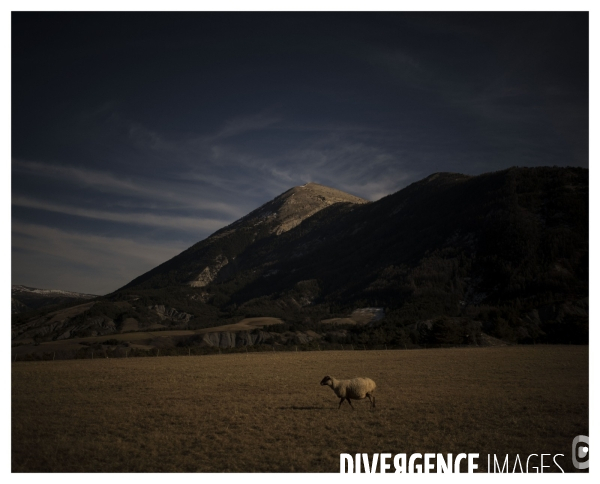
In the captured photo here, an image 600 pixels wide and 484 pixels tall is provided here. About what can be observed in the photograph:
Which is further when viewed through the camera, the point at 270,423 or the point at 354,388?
the point at 354,388

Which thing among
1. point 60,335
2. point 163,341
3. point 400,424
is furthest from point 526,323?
point 60,335

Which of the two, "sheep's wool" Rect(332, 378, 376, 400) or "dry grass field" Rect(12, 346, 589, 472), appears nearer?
"dry grass field" Rect(12, 346, 589, 472)

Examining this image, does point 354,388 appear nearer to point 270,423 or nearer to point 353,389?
point 353,389

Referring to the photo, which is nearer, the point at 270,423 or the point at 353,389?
the point at 270,423

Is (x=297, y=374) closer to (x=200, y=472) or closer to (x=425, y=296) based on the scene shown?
(x=200, y=472)

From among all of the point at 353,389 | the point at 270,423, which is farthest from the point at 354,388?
the point at 270,423

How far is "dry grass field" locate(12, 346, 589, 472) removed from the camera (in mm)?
14516

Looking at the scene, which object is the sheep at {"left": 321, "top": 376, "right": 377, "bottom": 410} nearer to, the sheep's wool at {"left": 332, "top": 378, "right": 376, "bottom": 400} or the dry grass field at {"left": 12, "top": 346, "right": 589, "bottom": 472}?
the sheep's wool at {"left": 332, "top": 378, "right": 376, "bottom": 400}

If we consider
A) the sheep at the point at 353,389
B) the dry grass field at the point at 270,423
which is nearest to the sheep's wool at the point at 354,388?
the sheep at the point at 353,389

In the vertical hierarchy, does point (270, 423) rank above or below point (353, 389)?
below

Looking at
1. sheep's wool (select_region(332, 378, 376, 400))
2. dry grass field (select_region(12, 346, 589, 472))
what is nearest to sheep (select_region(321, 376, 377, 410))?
sheep's wool (select_region(332, 378, 376, 400))

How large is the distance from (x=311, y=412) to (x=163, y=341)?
99.0 meters

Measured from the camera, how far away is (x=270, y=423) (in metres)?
19.1
